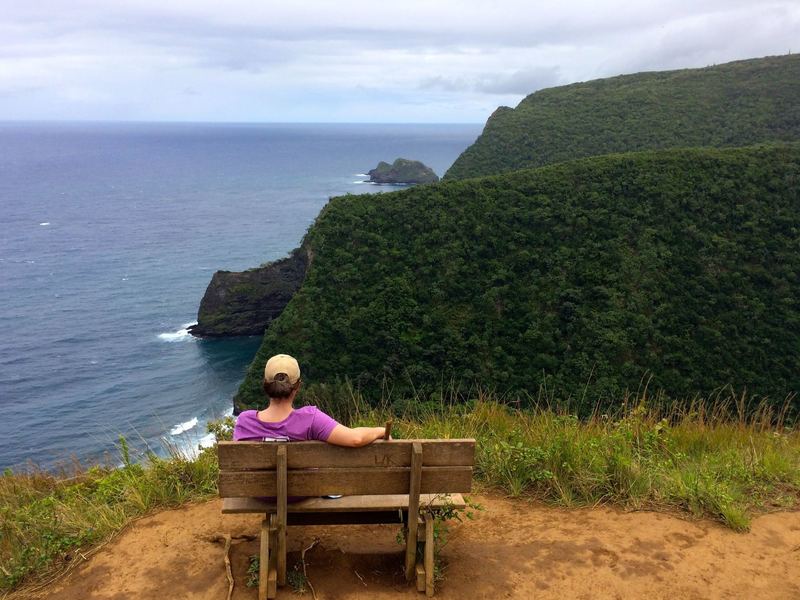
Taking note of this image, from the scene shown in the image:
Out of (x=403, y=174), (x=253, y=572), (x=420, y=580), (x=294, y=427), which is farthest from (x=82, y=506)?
(x=403, y=174)

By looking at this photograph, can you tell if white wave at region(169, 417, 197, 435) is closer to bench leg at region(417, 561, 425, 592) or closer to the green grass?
the green grass

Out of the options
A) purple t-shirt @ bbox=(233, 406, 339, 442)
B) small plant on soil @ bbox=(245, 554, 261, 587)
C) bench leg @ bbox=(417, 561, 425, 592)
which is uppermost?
purple t-shirt @ bbox=(233, 406, 339, 442)

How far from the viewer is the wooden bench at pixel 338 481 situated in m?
3.26

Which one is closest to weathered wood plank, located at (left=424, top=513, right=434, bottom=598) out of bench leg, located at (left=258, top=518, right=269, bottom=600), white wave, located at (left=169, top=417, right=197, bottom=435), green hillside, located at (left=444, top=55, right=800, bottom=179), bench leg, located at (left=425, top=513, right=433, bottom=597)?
bench leg, located at (left=425, top=513, right=433, bottom=597)

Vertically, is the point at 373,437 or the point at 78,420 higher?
the point at 373,437

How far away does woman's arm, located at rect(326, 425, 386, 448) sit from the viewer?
325 cm

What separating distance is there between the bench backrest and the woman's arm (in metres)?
0.04

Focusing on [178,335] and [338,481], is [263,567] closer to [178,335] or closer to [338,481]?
[338,481]

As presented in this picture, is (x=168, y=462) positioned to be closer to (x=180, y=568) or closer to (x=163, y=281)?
(x=180, y=568)

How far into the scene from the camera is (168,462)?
4852 mm

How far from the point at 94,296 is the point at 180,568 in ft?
180

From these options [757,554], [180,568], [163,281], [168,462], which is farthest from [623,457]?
[163,281]

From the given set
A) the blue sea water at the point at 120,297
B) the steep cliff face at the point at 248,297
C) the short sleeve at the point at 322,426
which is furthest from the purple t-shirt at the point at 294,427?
the steep cliff face at the point at 248,297

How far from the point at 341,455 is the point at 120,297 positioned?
181 ft
